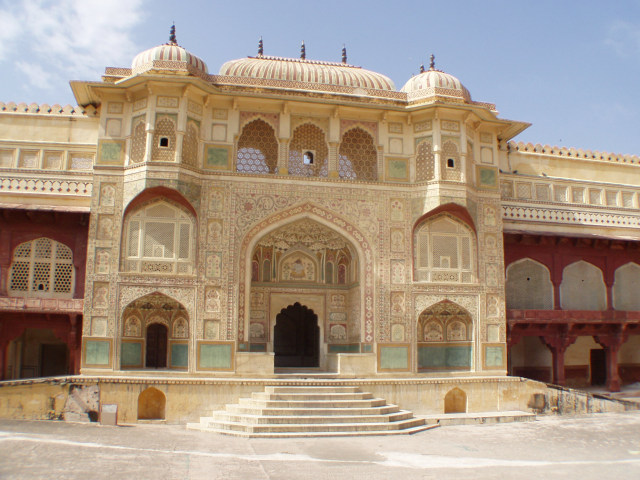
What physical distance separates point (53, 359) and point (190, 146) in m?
6.26

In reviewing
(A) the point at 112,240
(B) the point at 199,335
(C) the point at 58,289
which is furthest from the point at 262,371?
(C) the point at 58,289

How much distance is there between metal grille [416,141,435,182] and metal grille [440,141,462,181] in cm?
26

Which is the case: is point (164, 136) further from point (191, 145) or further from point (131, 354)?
point (131, 354)

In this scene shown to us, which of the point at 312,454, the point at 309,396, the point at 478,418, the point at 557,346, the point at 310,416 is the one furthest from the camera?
the point at 557,346

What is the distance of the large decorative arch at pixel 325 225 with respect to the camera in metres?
13.2

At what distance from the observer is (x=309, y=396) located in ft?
38.8

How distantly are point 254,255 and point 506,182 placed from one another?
678 cm

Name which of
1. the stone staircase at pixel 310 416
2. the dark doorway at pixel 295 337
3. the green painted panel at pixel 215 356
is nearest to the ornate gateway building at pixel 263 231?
the green painted panel at pixel 215 356

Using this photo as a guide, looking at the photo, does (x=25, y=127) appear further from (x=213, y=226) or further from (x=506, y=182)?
(x=506, y=182)

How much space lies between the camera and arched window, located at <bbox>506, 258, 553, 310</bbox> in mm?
15977

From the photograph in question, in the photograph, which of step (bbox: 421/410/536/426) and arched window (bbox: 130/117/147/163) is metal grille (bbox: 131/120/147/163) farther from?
step (bbox: 421/410/536/426)

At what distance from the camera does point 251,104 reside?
13758 mm

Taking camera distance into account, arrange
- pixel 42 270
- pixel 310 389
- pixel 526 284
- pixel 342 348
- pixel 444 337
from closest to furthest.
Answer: pixel 310 389
pixel 42 270
pixel 444 337
pixel 342 348
pixel 526 284

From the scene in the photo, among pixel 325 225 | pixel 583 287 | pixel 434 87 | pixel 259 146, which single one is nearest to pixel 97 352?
pixel 325 225
